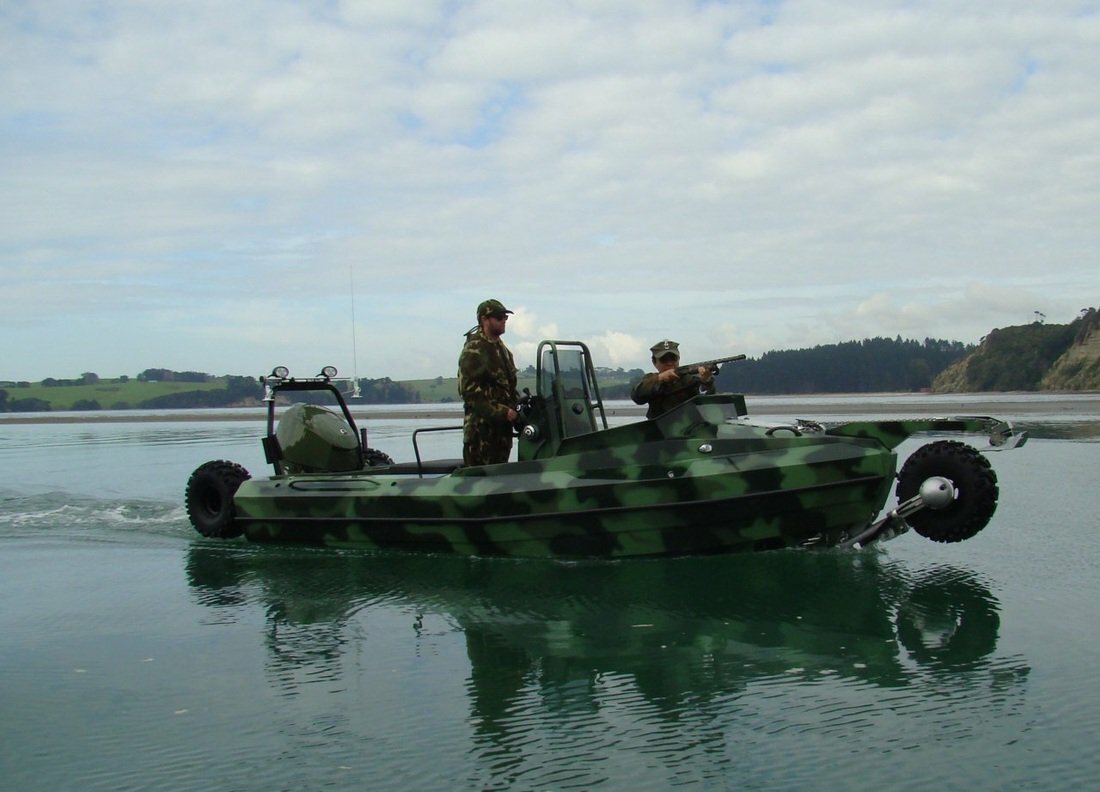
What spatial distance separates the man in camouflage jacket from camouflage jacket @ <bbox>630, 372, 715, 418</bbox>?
4.05 feet

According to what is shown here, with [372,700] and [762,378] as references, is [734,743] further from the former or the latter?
[762,378]

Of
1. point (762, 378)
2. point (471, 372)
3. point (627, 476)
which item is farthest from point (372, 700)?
point (762, 378)

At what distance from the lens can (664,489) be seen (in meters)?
8.92

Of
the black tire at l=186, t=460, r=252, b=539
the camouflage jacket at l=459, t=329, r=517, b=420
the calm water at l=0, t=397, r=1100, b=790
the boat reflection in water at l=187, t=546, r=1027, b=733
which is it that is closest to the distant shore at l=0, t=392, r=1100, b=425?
the camouflage jacket at l=459, t=329, r=517, b=420

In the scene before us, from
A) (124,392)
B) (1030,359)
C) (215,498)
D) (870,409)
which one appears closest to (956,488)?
(215,498)

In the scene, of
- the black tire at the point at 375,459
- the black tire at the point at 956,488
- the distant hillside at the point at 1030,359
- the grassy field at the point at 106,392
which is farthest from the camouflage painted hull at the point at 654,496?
the grassy field at the point at 106,392

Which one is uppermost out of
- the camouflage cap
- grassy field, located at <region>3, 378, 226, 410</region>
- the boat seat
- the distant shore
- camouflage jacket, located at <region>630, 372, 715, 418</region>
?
grassy field, located at <region>3, 378, 226, 410</region>

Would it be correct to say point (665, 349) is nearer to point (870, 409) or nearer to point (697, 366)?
point (697, 366)

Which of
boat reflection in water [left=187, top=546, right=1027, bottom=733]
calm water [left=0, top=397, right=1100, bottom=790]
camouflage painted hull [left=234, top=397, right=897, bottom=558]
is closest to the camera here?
calm water [left=0, top=397, right=1100, bottom=790]

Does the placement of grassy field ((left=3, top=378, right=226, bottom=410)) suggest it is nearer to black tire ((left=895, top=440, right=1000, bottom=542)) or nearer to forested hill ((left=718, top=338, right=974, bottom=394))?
forested hill ((left=718, top=338, right=974, bottom=394))

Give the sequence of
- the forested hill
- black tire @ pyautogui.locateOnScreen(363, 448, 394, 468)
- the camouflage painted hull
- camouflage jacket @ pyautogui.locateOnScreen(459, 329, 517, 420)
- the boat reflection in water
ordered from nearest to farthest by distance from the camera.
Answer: the boat reflection in water
the camouflage painted hull
camouflage jacket @ pyautogui.locateOnScreen(459, 329, 517, 420)
black tire @ pyautogui.locateOnScreen(363, 448, 394, 468)
the forested hill

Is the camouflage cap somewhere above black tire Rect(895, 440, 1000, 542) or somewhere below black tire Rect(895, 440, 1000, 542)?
above

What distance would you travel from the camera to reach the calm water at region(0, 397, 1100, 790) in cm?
448

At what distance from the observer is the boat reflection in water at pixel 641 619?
18.8 feet
